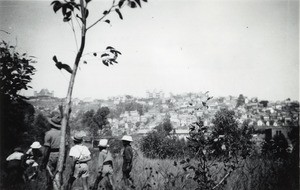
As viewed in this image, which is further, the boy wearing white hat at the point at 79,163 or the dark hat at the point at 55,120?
the dark hat at the point at 55,120

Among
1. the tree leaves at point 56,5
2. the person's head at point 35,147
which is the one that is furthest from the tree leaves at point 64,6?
the person's head at point 35,147

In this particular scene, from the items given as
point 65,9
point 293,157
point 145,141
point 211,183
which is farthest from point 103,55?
point 145,141

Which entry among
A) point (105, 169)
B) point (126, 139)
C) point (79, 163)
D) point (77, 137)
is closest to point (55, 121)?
point (77, 137)

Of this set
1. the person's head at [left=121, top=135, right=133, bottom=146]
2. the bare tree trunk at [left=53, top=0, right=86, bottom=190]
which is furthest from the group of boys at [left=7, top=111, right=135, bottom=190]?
the bare tree trunk at [left=53, top=0, right=86, bottom=190]

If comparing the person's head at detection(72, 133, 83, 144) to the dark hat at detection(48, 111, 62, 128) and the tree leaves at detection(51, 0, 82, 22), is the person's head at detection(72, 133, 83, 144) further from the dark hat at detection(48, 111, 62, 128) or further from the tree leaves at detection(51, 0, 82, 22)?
Result: the tree leaves at detection(51, 0, 82, 22)

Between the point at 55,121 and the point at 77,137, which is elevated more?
the point at 55,121

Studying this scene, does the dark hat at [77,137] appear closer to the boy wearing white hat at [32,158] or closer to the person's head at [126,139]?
the person's head at [126,139]

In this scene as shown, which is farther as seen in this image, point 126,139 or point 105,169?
point 126,139

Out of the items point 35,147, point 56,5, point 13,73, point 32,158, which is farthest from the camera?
point 32,158

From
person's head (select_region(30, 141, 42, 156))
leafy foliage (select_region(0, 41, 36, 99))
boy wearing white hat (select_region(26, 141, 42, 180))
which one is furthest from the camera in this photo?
boy wearing white hat (select_region(26, 141, 42, 180))

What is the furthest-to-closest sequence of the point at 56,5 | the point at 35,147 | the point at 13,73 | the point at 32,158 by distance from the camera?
the point at 32,158
the point at 35,147
the point at 13,73
the point at 56,5

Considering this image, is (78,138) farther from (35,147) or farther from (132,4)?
(132,4)

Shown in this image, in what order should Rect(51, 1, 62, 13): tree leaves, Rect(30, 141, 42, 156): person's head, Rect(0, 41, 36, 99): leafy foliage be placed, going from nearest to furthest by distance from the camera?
Rect(51, 1, 62, 13): tree leaves → Rect(0, 41, 36, 99): leafy foliage → Rect(30, 141, 42, 156): person's head
